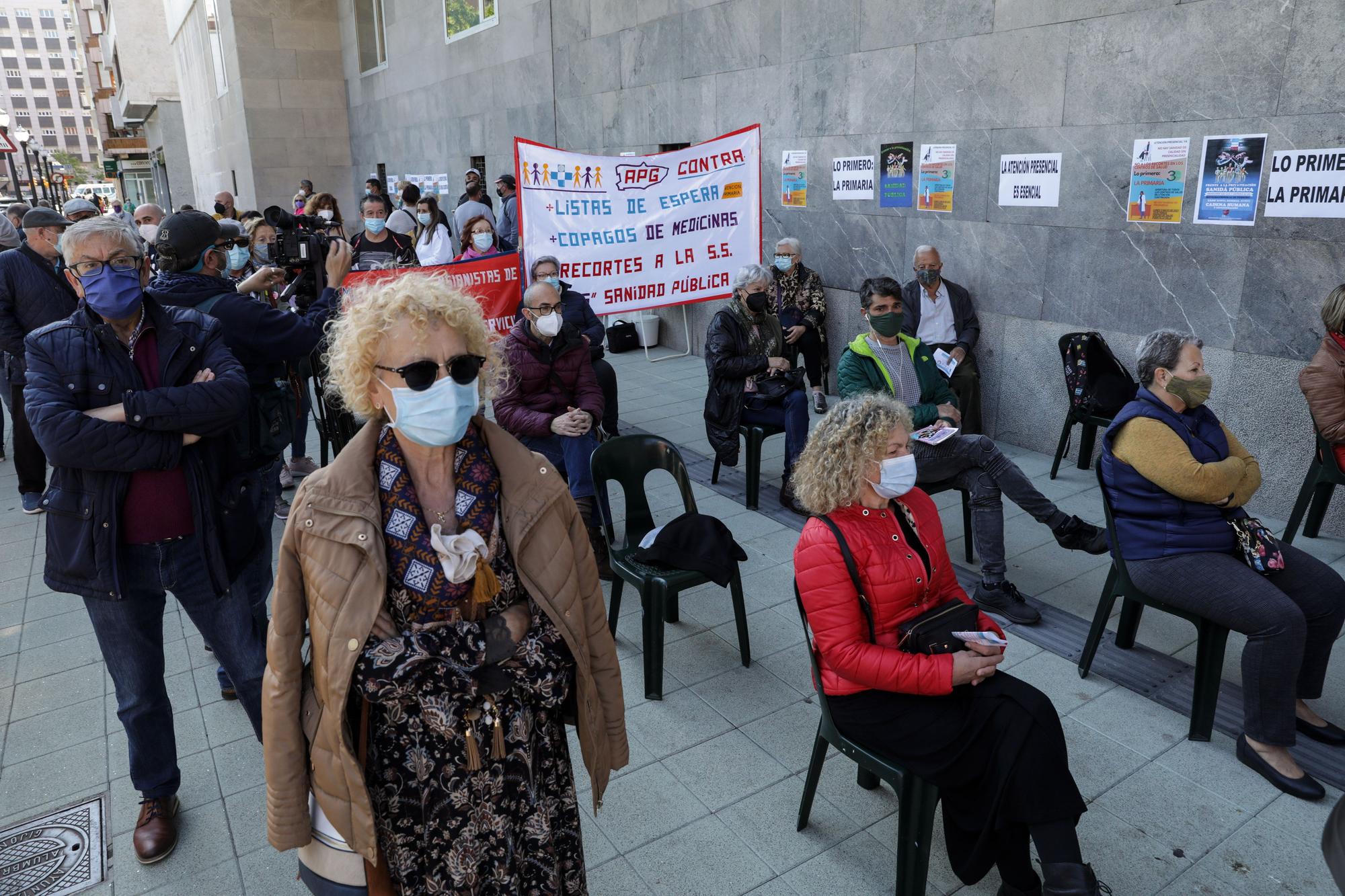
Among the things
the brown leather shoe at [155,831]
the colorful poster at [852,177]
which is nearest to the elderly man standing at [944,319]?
the colorful poster at [852,177]

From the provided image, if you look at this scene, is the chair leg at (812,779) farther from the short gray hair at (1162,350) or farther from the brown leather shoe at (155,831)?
the brown leather shoe at (155,831)

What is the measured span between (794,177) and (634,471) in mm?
5643

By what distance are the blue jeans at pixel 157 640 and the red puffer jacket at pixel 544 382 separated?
2.35m

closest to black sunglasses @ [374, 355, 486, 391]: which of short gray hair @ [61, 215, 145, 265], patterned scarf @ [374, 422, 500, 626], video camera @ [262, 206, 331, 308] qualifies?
patterned scarf @ [374, 422, 500, 626]

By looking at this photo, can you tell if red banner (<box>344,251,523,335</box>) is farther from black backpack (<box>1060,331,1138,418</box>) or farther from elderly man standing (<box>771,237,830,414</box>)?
black backpack (<box>1060,331,1138,418</box>)

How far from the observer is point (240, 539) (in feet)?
10.0

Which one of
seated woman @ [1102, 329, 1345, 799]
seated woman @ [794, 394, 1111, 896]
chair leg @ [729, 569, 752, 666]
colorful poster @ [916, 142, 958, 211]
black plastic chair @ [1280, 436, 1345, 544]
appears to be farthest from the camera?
colorful poster @ [916, 142, 958, 211]

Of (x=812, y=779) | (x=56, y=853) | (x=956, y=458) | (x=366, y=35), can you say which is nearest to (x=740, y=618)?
(x=812, y=779)

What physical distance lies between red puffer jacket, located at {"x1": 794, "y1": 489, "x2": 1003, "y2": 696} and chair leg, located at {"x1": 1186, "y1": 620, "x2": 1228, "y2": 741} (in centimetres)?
121

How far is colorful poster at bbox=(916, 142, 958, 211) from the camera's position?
295 inches

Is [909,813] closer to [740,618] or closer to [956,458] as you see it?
[740,618]

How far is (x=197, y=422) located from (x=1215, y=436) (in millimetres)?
3836

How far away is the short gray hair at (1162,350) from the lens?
356 centimetres

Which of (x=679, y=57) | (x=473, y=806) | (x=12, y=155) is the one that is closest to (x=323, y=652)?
(x=473, y=806)
